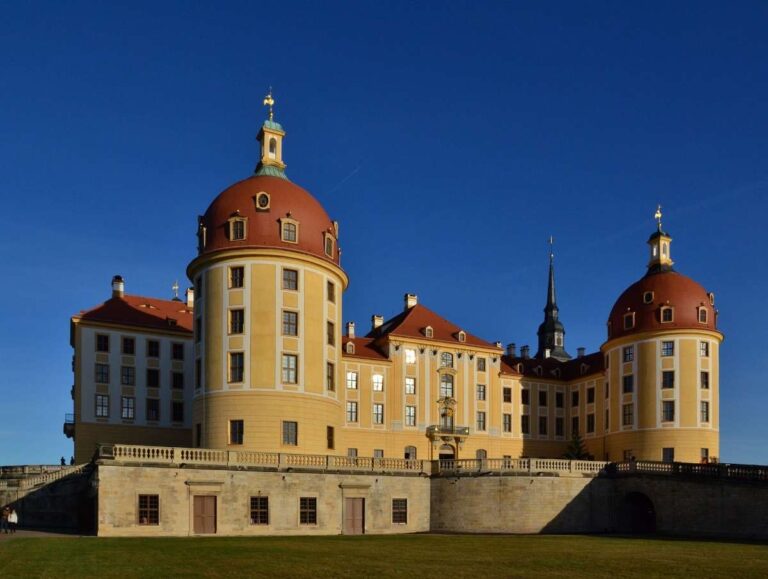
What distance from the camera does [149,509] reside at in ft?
139

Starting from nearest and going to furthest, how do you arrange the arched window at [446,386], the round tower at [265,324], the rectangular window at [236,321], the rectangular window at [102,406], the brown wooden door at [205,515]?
the brown wooden door at [205,515], the round tower at [265,324], the rectangular window at [236,321], the rectangular window at [102,406], the arched window at [446,386]

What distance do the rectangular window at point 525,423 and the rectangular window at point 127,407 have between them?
31.5m

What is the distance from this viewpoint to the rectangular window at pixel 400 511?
49.4 m

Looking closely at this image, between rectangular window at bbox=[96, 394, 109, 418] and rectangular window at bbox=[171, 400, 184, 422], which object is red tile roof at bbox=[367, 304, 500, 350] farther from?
rectangular window at bbox=[96, 394, 109, 418]

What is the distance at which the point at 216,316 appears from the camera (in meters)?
51.1

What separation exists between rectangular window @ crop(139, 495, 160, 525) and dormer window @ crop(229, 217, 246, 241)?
15778 mm

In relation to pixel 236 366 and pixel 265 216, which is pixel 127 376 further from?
pixel 265 216

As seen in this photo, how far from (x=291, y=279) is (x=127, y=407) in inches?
799

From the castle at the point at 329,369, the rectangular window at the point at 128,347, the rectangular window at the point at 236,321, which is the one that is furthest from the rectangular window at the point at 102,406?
the rectangular window at the point at 236,321

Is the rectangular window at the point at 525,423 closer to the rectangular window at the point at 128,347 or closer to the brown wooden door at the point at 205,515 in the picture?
the rectangular window at the point at 128,347

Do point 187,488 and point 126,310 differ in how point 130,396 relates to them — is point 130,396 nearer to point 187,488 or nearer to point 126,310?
point 126,310

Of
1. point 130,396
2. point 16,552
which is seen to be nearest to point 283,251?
point 130,396

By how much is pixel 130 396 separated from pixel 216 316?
56.4 ft

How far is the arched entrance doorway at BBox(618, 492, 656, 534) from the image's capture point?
51.6 metres
